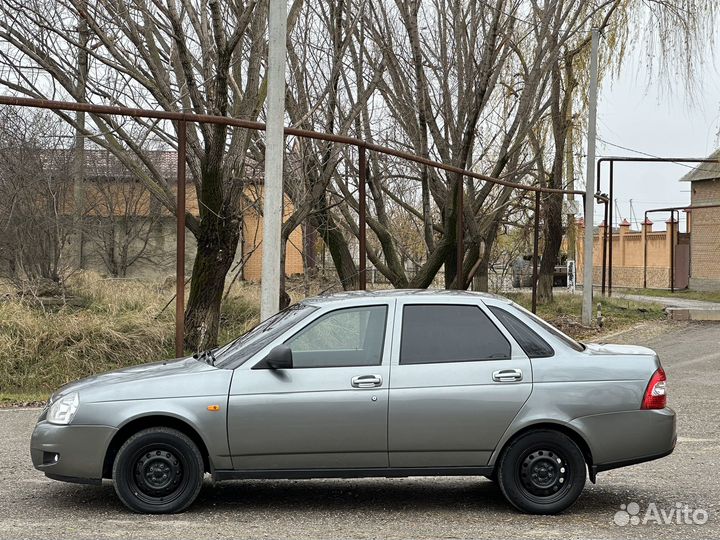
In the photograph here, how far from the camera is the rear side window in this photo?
22.5 feet

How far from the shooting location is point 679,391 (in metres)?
13.4

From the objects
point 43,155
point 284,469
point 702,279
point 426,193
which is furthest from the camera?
point 702,279

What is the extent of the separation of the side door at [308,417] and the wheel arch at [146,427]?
Result: 25 centimetres

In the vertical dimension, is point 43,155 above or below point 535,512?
above

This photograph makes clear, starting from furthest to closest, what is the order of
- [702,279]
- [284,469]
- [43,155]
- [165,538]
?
[702,279] → [43,155] → [284,469] → [165,538]

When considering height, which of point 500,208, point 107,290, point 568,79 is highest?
point 568,79

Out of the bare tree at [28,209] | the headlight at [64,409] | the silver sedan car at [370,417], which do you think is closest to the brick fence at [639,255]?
the bare tree at [28,209]

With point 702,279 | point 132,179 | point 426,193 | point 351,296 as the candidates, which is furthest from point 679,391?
point 702,279

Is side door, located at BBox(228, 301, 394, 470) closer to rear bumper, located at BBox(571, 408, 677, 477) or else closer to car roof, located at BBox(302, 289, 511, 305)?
car roof, located at BBox(302, 289, 511, 305)

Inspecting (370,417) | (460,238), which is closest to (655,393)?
(370,417)

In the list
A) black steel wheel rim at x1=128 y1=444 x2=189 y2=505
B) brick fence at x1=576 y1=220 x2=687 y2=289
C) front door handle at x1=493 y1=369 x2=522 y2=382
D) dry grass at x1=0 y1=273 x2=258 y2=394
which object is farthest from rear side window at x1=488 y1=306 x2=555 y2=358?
brick fence at x1=576 y1=220 x2=687 y2=289

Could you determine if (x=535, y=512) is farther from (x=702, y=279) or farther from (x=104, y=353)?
(x=702, y=279)

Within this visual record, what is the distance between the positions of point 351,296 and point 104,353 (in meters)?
7.11

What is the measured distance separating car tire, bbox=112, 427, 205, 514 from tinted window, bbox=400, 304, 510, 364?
1.65 meters
